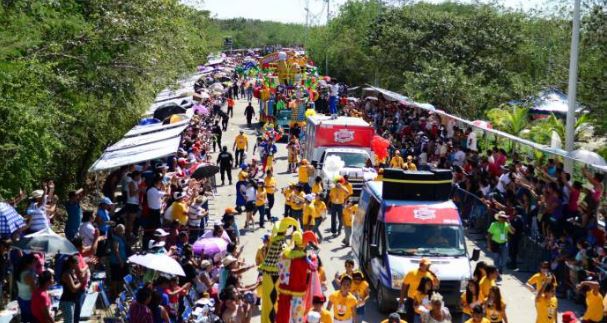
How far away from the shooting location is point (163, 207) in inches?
794

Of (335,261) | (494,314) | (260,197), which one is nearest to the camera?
(494,314)

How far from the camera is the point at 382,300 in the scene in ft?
50.0

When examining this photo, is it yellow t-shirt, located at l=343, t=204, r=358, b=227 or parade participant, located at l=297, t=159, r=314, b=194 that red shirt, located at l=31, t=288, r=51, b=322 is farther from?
parade participant, located at l=297, t=159, r=314, b=194

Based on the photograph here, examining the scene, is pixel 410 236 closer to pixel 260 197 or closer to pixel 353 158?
pixel 260 197

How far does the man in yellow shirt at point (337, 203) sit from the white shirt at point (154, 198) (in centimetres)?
Answer: 522

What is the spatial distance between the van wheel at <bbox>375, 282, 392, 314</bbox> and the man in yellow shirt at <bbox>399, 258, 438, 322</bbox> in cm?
178

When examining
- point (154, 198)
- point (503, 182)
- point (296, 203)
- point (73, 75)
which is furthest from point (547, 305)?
point (73, 75)

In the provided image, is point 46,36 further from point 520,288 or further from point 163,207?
point 520,288

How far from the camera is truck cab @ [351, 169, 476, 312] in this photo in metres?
14.9

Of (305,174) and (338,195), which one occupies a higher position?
(338,195)

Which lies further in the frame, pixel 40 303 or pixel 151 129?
pixel 151 129

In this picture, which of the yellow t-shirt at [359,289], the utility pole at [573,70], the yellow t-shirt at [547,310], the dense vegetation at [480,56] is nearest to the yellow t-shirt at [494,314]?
the yellow t-shirt at [547,310]

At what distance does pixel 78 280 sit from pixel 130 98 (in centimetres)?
1296

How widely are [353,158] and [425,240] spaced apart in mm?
11503
